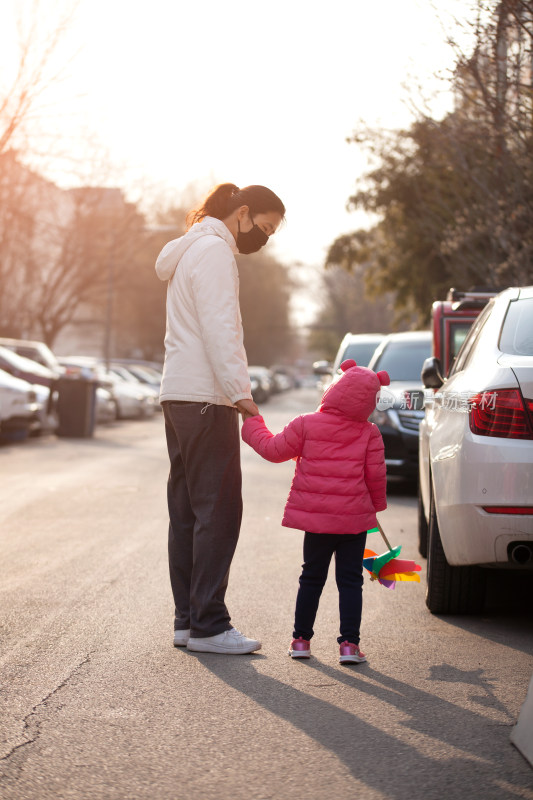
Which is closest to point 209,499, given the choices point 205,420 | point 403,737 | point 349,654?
point 205,420

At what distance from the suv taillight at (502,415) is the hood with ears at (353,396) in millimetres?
476

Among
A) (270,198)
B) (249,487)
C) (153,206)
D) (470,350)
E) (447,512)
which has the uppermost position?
(153,206)

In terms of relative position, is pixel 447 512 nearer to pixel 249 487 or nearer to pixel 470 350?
pixel 470 350

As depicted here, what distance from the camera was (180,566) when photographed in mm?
5180

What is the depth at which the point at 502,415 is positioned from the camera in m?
4.94

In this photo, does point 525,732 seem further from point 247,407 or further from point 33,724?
point 247,407

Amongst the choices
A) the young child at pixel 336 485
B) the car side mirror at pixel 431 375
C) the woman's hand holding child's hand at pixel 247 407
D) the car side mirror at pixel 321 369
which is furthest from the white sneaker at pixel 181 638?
the car side mirror at pixel 321 369

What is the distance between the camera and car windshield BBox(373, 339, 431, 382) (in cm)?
1284

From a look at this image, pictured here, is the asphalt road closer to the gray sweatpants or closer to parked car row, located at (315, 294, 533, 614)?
the gray sweatpants

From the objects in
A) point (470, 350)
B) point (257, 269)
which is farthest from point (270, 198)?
point (257, 269)

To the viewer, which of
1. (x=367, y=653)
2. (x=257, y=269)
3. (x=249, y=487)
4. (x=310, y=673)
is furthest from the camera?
(x=257, y=269)

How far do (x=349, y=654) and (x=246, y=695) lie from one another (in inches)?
25.8

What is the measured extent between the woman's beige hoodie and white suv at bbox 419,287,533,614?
101 centimetres

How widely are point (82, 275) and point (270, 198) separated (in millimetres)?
39721
